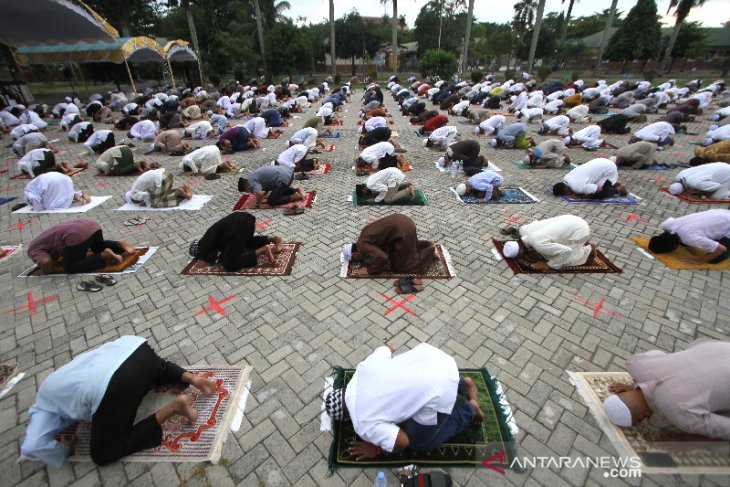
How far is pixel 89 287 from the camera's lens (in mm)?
4238

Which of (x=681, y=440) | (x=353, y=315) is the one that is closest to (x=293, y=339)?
(x=353, y=315)

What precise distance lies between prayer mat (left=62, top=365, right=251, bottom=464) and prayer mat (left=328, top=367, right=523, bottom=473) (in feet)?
2.98

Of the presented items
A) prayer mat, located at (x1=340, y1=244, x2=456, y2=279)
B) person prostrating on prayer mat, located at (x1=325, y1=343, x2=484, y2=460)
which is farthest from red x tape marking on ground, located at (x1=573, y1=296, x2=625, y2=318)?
person prostrating on prayer mat, located at (x1=325, y1=343, x2=484, y2=460)

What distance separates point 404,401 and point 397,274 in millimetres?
2385

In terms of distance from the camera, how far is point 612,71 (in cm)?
3631

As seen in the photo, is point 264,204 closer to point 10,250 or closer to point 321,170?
point 321,170

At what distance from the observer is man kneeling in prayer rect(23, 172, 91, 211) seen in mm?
6359

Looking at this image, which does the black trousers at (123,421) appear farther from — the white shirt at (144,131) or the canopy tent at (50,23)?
the canopy tent at (50,23)

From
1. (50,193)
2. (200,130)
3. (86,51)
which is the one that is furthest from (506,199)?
(86,51)

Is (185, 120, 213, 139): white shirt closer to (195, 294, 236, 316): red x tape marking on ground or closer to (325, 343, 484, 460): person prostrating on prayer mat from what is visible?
(195, 294, 236, 316): red x tape marking on ground

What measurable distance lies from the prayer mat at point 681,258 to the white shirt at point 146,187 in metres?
8.37

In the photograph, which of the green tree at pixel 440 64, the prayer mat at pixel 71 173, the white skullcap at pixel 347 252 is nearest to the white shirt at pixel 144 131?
the prayer mat at pixel 71 173

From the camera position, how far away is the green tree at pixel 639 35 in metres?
30.7

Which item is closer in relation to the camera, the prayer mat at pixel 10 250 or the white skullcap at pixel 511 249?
the white skullcap at pixel 511 249
